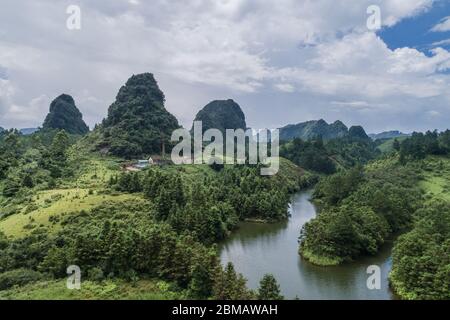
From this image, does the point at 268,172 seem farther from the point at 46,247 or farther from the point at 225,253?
the point at 46,247

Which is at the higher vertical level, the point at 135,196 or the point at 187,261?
the point at 135,196

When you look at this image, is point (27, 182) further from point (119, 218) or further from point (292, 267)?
point (292, 267)

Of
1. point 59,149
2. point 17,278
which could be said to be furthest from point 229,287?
point 59,149

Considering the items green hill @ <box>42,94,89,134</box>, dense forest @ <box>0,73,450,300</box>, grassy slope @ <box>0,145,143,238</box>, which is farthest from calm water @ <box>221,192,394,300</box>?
green hill @ <box>42,94,89,134</box>

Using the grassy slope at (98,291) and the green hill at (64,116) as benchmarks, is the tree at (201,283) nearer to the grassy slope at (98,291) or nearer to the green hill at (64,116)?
the grassy slope at (98,291)

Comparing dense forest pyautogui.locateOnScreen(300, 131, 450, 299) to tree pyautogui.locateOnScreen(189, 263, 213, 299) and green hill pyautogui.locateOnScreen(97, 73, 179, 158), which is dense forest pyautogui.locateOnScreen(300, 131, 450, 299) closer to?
tree pyautogui.locateOnScreen(189, 263, 213, 299)

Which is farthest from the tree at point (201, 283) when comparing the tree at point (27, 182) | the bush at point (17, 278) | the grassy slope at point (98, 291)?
the tree at point (27, 182)
